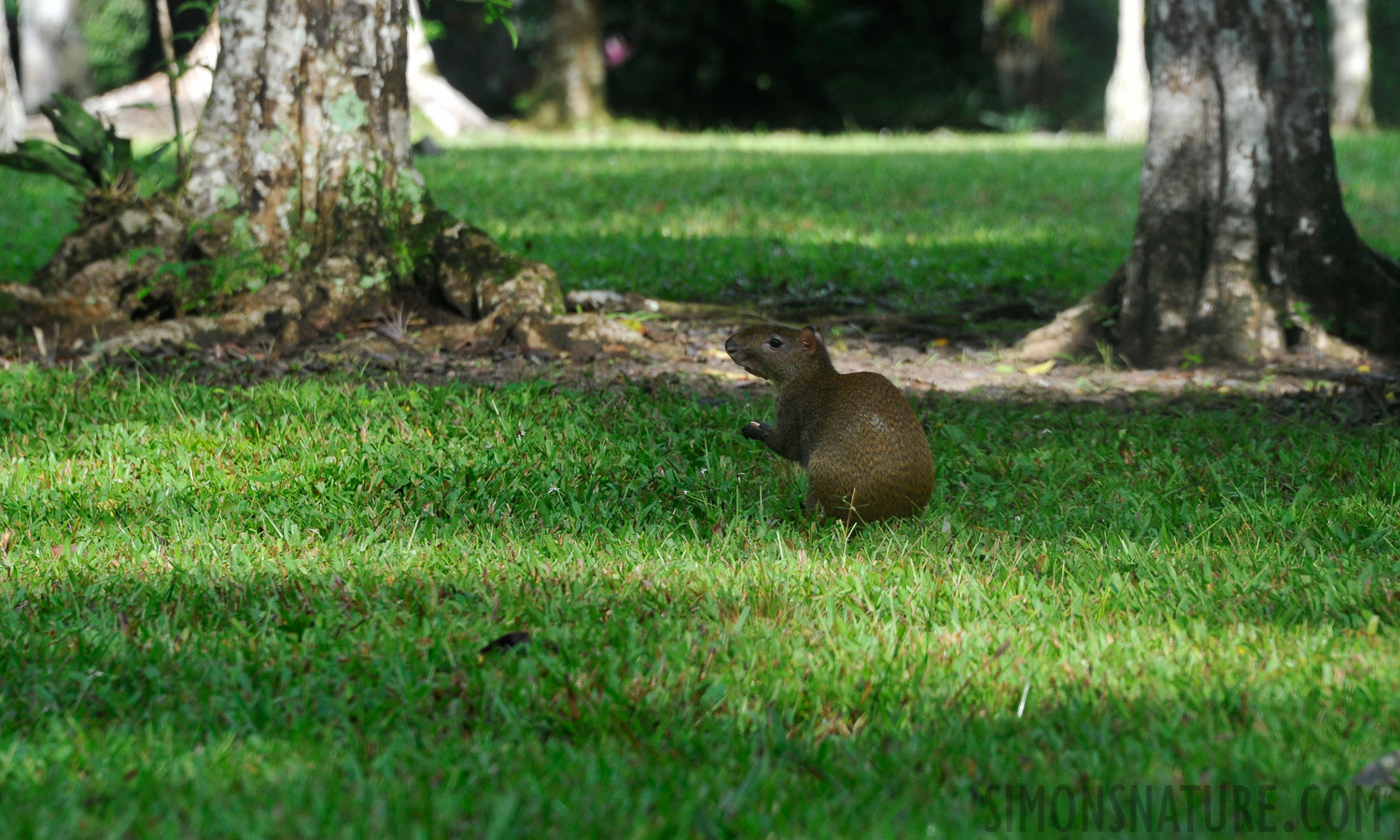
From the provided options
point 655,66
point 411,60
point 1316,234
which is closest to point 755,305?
point 1316,234

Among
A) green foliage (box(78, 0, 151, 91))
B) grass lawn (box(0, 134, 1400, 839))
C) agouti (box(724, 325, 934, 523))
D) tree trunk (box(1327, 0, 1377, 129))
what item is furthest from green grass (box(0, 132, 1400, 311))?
green foliage (box(78, 0, 151, 91))

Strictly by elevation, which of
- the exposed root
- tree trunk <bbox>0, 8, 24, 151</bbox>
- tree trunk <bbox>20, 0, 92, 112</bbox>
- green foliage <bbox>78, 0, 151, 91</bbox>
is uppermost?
green foliage <bbox>78, 0, 151, 91</bbox>

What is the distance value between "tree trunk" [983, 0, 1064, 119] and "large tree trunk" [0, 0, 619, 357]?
22270 millimetres

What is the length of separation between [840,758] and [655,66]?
2524cm

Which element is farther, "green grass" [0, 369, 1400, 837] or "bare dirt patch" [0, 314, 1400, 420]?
"bare dirt patch" [0, 314, 1400, 420]

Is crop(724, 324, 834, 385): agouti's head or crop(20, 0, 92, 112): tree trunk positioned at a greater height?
crop(20, 0, 92, 112): tree trunk

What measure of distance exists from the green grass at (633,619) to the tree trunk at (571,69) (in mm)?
16859

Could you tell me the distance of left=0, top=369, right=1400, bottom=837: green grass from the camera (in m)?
2.83

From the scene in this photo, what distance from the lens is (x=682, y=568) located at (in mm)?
4230

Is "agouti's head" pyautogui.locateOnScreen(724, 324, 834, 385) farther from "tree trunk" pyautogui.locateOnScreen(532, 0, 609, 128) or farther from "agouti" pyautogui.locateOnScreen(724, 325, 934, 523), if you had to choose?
"tree trunk" pyautogui.locateOnScreen(532, 0, 609, 128)

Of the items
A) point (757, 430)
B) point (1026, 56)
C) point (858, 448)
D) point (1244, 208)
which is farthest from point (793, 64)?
point (858, 448)

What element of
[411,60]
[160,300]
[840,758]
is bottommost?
[840,758]

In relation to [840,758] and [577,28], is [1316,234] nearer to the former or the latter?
[840,758]

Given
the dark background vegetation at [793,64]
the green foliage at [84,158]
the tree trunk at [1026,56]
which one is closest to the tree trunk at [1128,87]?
the tree trunk at [1026,56]
